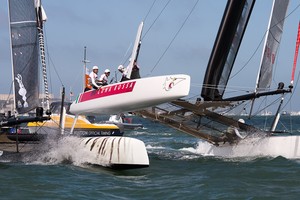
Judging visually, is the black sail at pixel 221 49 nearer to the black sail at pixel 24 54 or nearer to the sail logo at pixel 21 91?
the black sail at pixel 24 54

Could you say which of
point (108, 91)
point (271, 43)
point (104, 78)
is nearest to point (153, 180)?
point (108, 91)

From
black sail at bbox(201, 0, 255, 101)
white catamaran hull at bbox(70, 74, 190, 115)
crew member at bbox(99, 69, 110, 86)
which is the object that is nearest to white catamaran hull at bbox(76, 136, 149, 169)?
white catamaran hull at bbox(70, 74, 190, 115)

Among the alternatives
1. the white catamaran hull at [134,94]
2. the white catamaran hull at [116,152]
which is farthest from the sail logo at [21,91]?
the white catamaran hull at [116,152]

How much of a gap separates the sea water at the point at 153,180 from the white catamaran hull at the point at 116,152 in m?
0.15

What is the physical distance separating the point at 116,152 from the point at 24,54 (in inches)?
133

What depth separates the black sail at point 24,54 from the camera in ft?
38.5

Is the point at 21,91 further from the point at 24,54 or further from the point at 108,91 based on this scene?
the point at 108,91

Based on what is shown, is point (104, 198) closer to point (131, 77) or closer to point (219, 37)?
point (131, 77)

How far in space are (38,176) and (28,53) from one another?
386cm

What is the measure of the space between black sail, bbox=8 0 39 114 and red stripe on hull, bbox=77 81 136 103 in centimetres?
107

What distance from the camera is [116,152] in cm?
995

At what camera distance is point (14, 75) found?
11.7 metres

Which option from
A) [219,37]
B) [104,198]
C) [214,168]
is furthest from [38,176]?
[219,37]

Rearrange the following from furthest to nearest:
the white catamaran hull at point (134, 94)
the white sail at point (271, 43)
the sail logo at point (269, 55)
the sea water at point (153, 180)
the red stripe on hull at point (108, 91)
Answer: the sail logo at point (269, 55), the white sail at point (271, 43), the red stripe on hull at point (108, 91), the white catamaran hull at point (134, 94), the sea water at point (153, 180)
